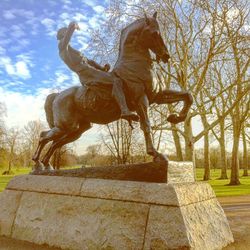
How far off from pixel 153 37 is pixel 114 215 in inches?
115

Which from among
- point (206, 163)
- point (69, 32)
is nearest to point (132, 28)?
point (69, 32)

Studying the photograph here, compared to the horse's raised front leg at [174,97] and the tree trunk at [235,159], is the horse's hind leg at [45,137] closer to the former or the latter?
the horse's raised front leg at [174,97]

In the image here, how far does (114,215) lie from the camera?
4.70 metres

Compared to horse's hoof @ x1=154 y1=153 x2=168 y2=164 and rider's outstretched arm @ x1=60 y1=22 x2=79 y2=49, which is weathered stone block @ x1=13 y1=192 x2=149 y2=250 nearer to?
horse's hoof @ x1=154 y1=153 x2=168 y2=164

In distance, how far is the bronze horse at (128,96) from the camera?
5.52 meters

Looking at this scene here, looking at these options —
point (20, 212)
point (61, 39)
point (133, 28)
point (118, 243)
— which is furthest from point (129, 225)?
point (61, 39)

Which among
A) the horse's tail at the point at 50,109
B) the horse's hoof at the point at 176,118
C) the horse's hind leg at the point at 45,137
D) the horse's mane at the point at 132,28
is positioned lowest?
the horse's hind leg at the point at 45,137

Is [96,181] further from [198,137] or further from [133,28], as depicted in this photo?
[198,137]

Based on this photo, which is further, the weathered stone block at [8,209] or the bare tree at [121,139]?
the bare tree at [121,139]

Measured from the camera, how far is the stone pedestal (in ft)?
14.1

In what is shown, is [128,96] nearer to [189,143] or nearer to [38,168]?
[38,168]

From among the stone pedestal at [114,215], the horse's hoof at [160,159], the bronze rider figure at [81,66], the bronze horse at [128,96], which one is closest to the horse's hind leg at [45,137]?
the bronze horse at [128,96]

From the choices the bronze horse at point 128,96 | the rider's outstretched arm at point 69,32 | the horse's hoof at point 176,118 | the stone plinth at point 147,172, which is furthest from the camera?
the rider's outstretched arm at point 69,32

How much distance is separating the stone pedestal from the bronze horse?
2.45 feet
